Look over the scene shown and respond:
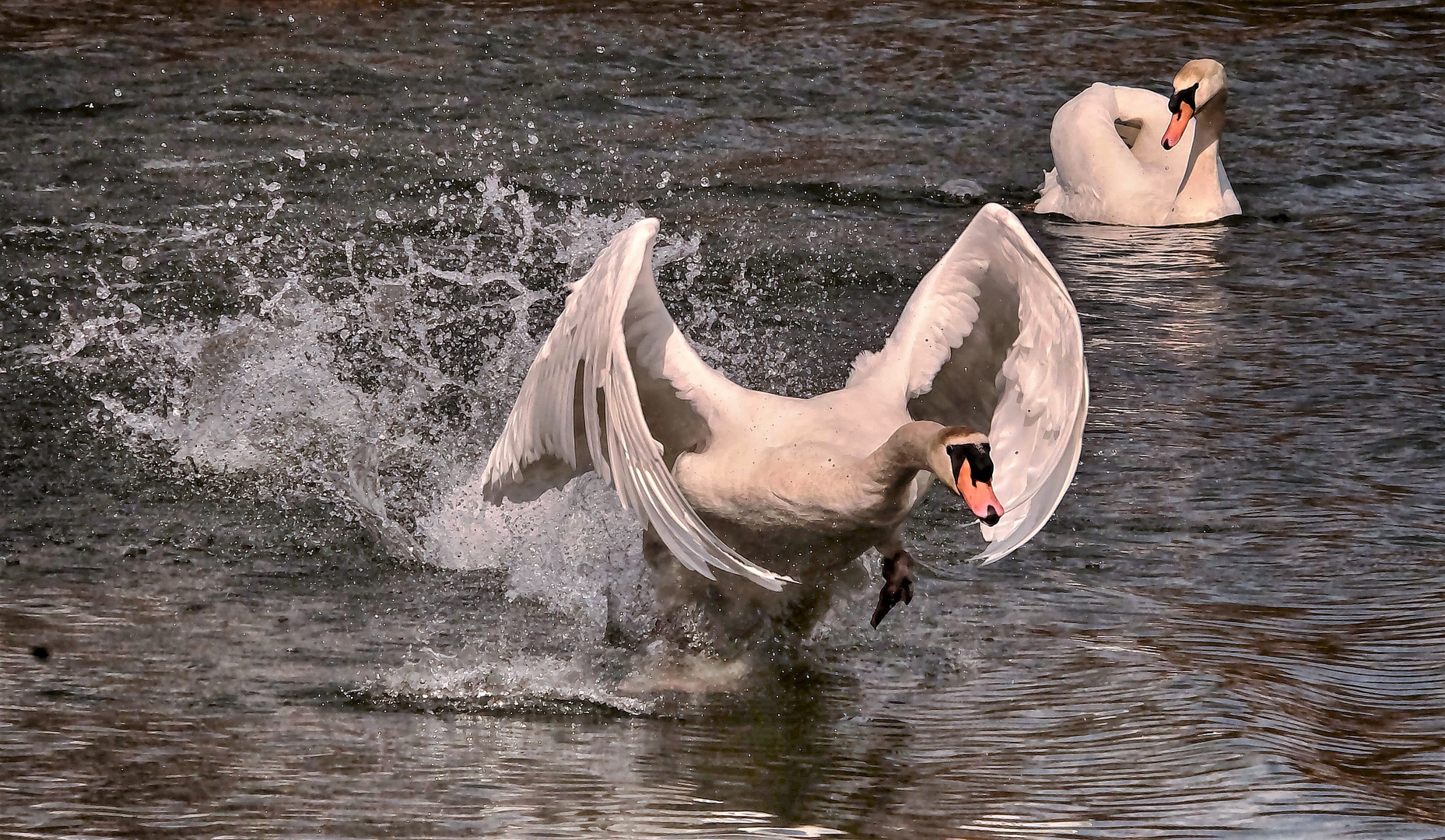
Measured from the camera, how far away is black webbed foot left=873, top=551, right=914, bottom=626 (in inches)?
194

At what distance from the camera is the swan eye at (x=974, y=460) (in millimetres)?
4246

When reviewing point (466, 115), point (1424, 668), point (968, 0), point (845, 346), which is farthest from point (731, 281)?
point (968, 0)

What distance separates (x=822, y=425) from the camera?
4.92 metres

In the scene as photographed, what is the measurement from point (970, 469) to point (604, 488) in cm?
202

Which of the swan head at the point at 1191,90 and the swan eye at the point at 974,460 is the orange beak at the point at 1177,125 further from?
the swan eye at the point at 974,460

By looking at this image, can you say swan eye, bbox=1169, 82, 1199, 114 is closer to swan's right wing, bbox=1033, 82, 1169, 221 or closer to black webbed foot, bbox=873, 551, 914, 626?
swan's right wing, bbox=1033, 82, 1169, 221

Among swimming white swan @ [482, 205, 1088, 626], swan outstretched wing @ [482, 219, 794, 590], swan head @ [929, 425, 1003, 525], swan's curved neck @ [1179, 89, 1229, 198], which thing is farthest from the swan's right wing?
swan head @ [929, 425, 1003, 525]

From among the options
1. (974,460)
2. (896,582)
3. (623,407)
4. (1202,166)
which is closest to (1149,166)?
(1202,166)

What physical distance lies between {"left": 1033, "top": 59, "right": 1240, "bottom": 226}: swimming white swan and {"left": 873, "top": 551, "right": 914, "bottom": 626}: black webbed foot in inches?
192

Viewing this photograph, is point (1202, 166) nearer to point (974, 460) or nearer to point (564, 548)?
point (564, 548)

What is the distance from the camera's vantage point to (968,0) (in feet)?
43.9

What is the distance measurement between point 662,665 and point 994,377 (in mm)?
1368

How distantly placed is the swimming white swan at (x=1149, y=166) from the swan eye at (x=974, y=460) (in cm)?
537

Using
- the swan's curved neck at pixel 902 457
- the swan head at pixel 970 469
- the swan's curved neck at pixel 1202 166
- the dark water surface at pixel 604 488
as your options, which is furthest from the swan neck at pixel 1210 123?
the swan head at pixel 970 469
